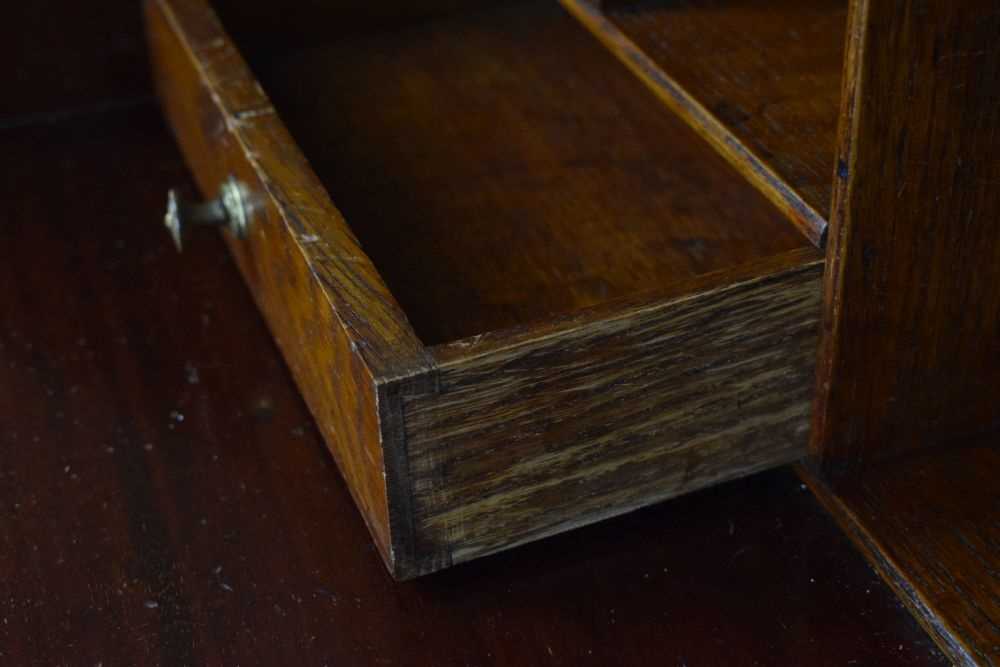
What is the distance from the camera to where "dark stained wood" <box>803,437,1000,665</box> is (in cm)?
70

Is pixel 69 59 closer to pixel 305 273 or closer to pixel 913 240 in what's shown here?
pixel 305 273

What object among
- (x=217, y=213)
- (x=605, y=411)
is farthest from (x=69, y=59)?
(x=605, y=411)

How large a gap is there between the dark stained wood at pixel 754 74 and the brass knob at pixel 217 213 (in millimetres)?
241

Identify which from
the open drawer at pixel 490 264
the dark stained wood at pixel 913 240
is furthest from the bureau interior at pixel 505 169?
the dark stained wood at pixel 913 240

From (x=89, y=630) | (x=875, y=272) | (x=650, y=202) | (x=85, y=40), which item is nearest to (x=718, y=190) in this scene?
(x=650, y=202)

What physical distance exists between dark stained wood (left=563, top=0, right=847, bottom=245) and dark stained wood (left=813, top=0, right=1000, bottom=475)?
40 millimetres

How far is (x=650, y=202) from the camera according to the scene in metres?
0.91

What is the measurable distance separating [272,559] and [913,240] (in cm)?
36

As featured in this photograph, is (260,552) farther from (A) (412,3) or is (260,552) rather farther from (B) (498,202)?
(A) (412,3)

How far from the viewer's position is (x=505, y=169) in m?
0.96

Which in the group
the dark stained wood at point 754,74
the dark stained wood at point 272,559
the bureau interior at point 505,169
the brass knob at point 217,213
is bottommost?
the dark stained wood at point 272,559

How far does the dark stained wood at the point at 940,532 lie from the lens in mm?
700

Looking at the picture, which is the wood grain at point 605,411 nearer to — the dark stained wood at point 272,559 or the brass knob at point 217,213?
the dark stained wood at point 272,559

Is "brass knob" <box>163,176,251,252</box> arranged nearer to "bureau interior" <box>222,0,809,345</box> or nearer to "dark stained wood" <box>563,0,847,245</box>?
"bureau interior" <box>222,0,809,345</box>
